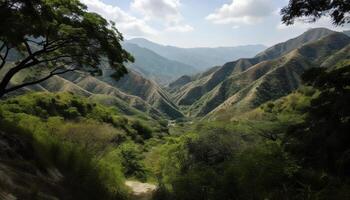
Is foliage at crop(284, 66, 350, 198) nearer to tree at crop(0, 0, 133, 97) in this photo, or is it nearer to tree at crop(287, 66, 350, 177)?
tree at crop(287, 66, 350, 177)

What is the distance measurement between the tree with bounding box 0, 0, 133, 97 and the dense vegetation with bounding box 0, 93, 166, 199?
3674 millimetres

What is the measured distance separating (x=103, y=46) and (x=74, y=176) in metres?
6.82

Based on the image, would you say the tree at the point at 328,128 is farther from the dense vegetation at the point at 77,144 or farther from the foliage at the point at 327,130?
the dense vegetation at the point at 77,144

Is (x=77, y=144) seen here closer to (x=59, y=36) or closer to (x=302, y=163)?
(x=59, y=36)

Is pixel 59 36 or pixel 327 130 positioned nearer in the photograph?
pixel 59 36

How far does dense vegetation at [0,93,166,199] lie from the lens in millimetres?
19359

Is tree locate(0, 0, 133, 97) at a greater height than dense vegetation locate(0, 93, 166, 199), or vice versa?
tree locate(0, 0, 133, 97)

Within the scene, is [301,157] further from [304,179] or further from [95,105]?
[95,105]

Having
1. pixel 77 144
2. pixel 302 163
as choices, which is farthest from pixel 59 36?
pixel 302 163

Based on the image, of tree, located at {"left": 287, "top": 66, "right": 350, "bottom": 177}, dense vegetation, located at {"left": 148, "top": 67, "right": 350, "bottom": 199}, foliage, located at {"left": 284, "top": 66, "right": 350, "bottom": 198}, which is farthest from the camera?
tree, located at {"left": 287, "top": 66, "right": 350, "bottom": 177}

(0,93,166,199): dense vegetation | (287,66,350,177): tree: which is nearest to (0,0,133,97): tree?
(0,93,166,199): dense vegetation

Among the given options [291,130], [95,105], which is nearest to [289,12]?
[291,130]

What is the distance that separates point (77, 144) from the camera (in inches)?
1007

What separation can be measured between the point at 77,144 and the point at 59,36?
29.0 ft
